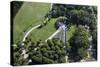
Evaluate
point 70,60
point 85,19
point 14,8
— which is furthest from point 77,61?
point 14,8

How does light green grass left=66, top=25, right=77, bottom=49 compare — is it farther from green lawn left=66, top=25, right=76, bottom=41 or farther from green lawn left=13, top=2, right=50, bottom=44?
green lawn left=13, top=2, right=50, bottom=44

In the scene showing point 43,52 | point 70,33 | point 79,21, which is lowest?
point 43,52

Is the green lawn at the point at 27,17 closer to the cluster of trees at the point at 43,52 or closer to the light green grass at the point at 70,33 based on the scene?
the cluster of trees at the point at 43,52

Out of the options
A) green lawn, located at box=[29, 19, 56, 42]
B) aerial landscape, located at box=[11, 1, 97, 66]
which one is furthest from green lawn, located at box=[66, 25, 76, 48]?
green lawn, located at box=[29, 19, 56, 42]

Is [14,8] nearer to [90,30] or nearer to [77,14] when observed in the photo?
[77,14]

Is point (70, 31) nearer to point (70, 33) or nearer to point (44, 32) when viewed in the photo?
point (70, 33)

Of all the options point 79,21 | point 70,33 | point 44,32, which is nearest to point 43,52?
point 44,32
